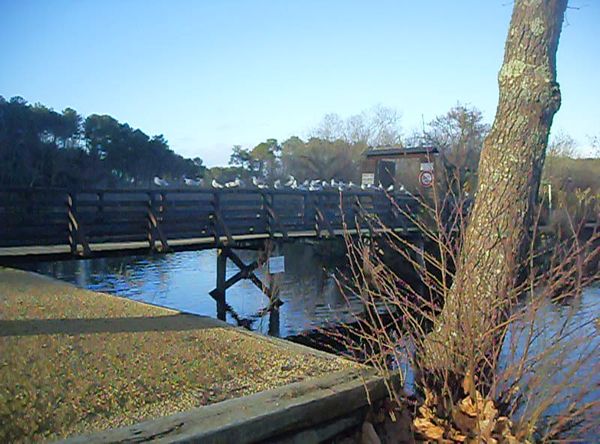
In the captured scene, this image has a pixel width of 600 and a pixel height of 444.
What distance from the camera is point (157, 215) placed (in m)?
10.8

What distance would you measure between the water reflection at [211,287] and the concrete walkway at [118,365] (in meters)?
4.67

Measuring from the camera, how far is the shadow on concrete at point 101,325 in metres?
4.50

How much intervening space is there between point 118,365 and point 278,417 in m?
1.23

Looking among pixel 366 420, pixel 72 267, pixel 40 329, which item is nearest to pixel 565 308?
pixel 366 420

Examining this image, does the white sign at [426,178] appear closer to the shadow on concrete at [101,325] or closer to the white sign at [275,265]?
the white sign at [275,265]

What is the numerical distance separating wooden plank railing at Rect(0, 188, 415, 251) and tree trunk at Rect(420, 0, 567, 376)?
265 centimetres

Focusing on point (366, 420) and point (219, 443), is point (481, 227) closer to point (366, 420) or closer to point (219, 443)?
point (366, 420)

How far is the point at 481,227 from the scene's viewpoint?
4.02 m

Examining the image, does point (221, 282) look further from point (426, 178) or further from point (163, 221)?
point (426, 178)

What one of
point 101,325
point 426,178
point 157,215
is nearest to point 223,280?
point 157,215

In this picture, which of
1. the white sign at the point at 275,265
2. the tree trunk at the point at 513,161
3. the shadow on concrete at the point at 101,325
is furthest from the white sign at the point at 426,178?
the shadow on concrete at the point at 101,325

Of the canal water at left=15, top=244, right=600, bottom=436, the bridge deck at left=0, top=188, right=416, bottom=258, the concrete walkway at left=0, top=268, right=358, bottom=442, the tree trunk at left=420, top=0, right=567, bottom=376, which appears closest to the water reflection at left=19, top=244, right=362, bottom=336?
the canal water at left=15, top=244, right=600, bottom=436

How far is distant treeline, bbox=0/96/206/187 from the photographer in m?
25.3

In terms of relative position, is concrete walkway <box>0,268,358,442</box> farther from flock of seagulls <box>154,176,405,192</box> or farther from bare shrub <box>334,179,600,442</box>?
flock of seagulls <box>154,176,405,192</box>
